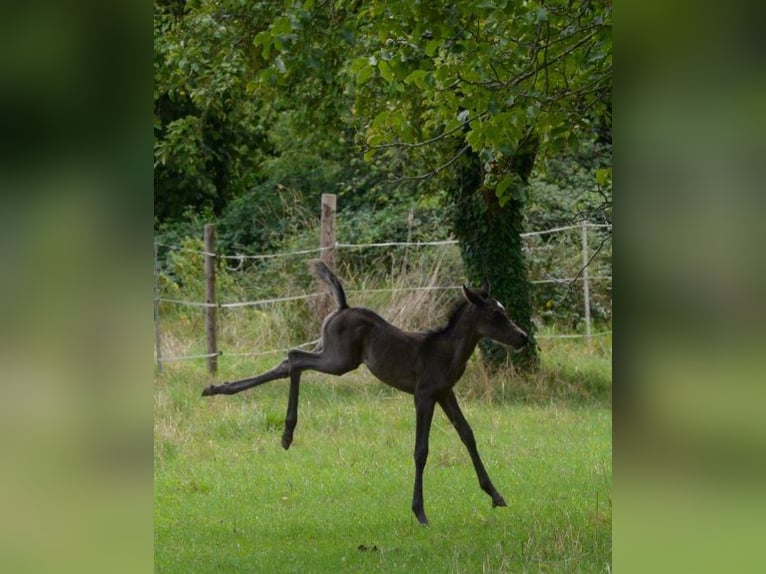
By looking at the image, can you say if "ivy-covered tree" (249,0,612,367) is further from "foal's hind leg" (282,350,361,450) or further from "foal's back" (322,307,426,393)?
"foal's hind leg" (282,350,361,450)

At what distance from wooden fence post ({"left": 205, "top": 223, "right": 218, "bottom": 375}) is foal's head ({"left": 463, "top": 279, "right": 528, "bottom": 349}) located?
18.2 feet

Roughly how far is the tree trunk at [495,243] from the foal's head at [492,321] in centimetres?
457

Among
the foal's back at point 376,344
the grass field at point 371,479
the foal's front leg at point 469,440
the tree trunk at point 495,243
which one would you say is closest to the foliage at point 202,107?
the foal's back at point 376,344

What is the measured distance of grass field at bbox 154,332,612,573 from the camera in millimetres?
5348

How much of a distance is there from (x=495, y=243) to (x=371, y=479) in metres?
4.15

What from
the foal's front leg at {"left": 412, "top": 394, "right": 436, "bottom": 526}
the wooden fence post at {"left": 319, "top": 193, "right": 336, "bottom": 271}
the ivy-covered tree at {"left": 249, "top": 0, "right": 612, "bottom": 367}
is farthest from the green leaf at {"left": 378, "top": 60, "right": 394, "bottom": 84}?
the wooden fence post at {"left": 319, "top": 193, "right": 336, "bottom": 271}

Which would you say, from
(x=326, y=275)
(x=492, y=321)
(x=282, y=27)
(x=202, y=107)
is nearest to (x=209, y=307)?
(x=202, y=107)

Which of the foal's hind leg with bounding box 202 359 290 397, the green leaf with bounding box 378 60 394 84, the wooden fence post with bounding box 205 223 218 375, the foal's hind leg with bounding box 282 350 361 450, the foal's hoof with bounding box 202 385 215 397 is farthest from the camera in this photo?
the wooden fence post with bounding box 205 223 218 375

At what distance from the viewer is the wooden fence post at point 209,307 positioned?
11023mm

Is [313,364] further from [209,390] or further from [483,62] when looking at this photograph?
[483,62]

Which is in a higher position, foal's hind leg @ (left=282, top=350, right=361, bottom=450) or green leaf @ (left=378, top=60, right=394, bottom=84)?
green leaf @ (left=378, top=60, right=394, bottom=84)

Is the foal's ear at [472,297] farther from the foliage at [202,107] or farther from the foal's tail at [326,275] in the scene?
A: the foliage at [202,107]
